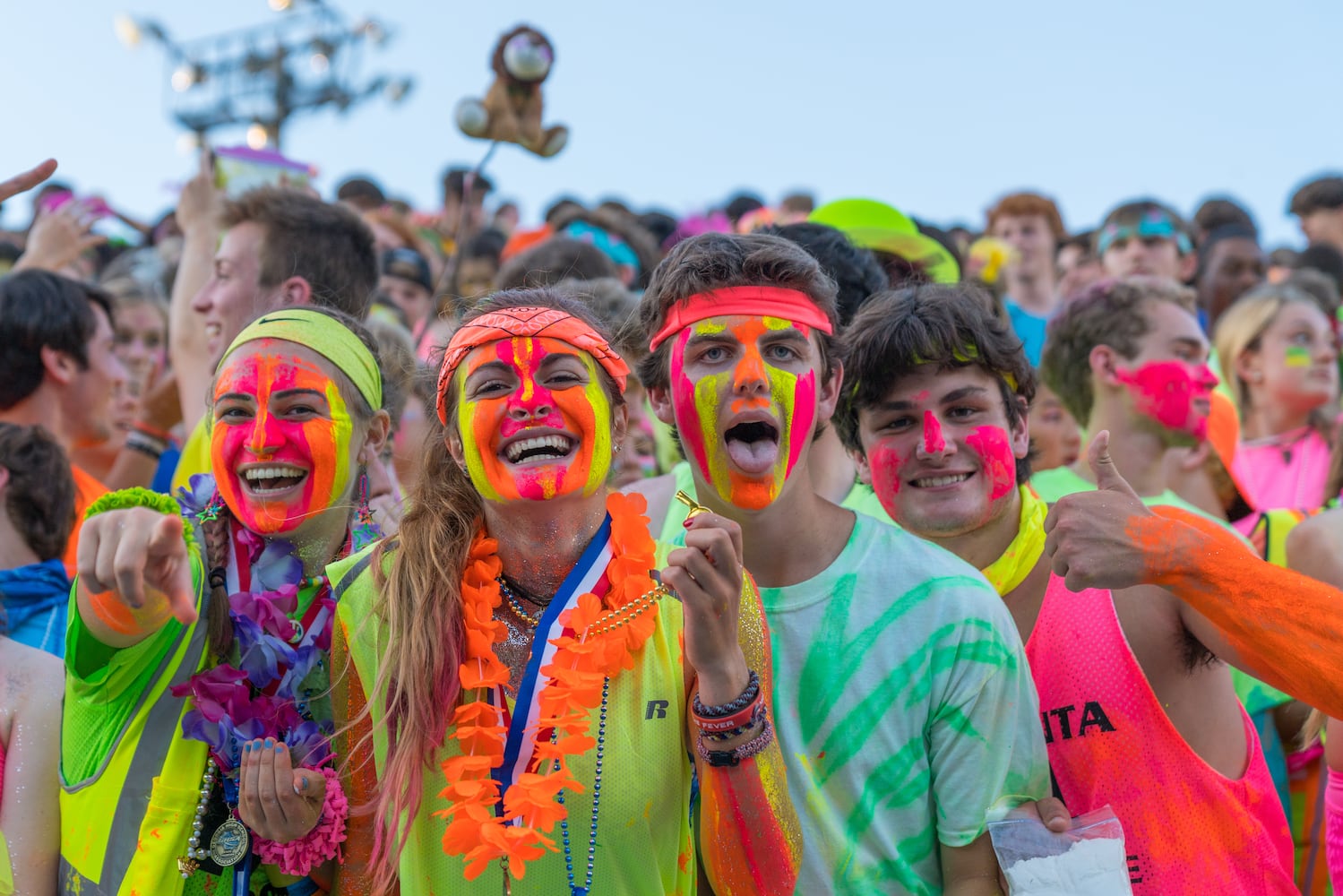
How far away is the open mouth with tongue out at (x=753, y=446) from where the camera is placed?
2594 millimetres

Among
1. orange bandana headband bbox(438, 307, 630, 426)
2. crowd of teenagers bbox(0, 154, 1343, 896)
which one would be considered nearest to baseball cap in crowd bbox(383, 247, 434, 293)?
crowd of teenagers bbox(0, 154, 1343, 896)

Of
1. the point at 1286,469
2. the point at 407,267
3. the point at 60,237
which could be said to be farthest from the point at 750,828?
the point at 407,267

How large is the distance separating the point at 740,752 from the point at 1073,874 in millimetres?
685

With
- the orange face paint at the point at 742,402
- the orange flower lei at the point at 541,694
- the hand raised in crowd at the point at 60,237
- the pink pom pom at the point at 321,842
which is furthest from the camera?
the hand raised in crowd at the point at 60,237

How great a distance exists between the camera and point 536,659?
2.38 metres

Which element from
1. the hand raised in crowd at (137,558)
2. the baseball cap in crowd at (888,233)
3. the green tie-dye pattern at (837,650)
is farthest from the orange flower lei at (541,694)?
the baseball cap in crowd at (888,233)

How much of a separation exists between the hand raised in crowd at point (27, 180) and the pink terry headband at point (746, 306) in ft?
4.45

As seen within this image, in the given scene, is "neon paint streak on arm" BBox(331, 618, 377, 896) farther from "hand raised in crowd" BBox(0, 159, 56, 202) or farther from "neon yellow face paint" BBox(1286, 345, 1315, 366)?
"neon yellow face paint" BBox(1286, 345, 1315, 366)

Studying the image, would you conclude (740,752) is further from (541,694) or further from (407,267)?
(407,267)

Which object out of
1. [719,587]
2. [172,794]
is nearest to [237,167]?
[172,794]

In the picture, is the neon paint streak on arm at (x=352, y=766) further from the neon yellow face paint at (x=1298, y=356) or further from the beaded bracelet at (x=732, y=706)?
the neon yellow face paint at (x=1298, y=356)

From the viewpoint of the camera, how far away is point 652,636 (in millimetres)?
2443

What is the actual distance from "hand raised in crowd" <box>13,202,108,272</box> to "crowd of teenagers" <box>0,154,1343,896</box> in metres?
2.33

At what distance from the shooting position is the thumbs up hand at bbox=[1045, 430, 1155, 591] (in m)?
2.37
